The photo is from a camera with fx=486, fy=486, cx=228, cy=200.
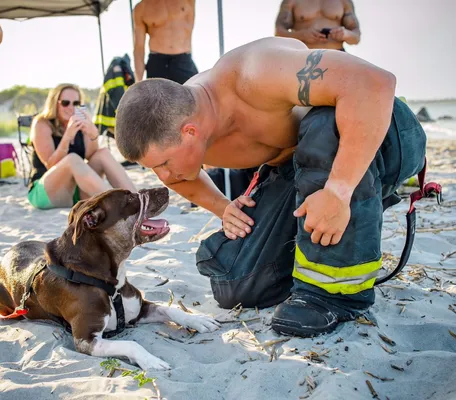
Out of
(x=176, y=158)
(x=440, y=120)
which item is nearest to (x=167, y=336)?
(x=176, y=158)

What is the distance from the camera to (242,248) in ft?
10.1

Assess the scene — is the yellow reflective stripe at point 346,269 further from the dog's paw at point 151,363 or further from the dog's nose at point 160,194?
the dog's nose at point 160,194

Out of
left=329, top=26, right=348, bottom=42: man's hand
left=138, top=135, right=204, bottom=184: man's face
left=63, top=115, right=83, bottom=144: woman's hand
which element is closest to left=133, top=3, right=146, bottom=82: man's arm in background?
left=63, top=115, right=83, bottom=144: woman's hand

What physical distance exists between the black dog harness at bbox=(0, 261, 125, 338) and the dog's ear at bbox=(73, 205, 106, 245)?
0.21m

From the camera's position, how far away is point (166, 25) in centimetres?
783

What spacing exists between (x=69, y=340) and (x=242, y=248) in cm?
117

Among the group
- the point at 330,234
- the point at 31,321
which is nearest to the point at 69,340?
the point at 31,321

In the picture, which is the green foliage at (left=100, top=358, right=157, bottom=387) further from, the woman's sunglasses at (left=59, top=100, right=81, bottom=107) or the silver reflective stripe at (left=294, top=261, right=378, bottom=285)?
the woman's sunglasses at (left=59, top=100, right=81, bottom=107)

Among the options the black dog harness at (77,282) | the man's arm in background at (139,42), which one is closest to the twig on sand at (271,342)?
the black dog harness at (77,282)

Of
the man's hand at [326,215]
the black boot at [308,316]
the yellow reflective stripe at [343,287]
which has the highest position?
the man's hand at [326,215]

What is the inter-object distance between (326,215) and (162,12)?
21.5 feet

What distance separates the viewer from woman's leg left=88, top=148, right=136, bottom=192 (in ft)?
21.3

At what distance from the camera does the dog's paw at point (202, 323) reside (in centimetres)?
281

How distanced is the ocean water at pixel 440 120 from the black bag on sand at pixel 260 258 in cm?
1497
